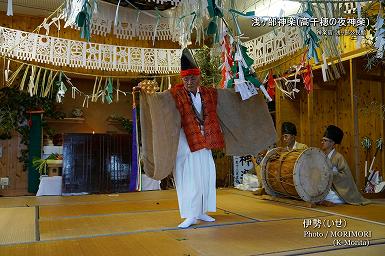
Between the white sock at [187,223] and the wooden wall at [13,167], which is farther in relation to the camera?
the wooden wall at [13,167]

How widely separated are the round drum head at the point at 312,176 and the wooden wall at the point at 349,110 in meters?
1.02

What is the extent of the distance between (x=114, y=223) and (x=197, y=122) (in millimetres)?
1079

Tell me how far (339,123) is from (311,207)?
266 cm

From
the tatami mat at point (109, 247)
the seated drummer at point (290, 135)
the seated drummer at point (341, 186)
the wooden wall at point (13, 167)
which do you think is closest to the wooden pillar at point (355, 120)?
the seated drummer at point (341, 186)

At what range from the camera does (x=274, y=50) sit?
4426mm

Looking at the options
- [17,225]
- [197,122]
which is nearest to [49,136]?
[17,225]

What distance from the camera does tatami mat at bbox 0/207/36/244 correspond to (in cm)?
240

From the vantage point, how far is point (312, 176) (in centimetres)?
379

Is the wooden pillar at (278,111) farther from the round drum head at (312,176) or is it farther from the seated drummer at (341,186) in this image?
the round drum head at (312,176)

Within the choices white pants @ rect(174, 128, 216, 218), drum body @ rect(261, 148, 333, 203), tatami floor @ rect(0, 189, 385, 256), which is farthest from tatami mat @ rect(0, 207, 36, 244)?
drum body @ rect(261, 148, 333, 203)

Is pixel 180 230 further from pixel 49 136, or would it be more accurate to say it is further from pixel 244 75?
pixel 49 136

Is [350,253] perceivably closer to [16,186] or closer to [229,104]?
[229,104]

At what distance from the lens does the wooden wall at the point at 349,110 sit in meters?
4.72

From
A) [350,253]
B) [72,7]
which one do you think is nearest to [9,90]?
[72,7]
